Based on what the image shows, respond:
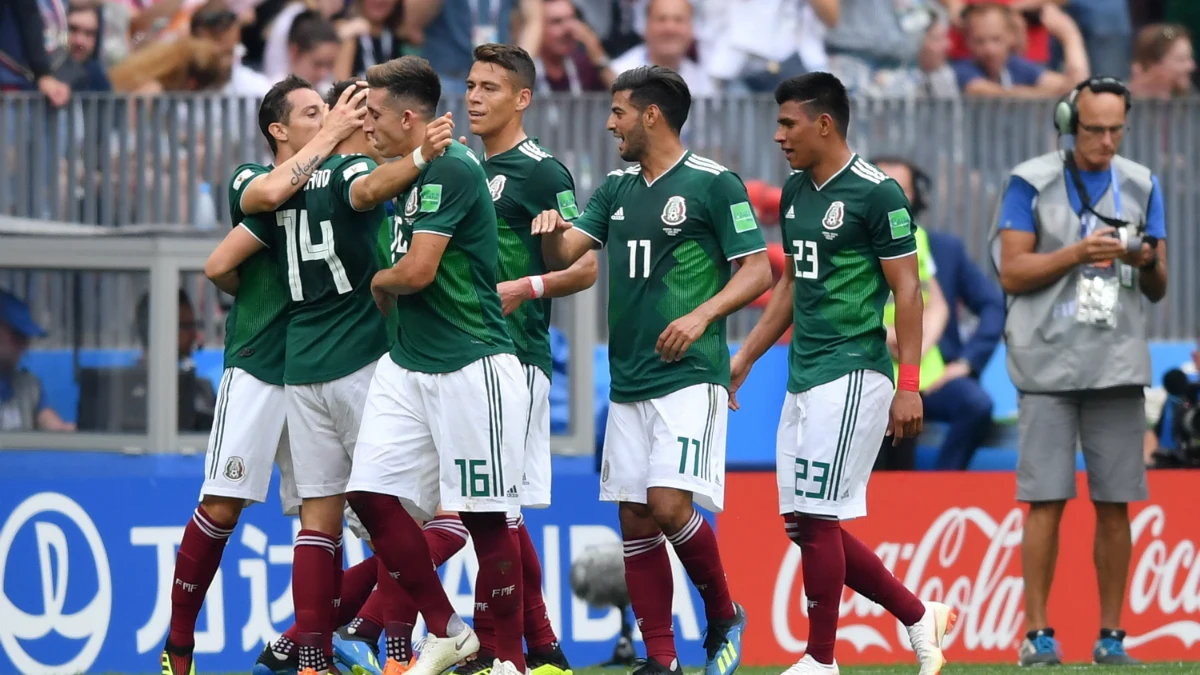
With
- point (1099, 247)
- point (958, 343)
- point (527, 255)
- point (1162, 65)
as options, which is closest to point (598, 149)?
point (958, 343)

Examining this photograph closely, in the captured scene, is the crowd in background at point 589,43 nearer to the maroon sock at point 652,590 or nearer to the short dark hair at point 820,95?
the short dark hair at point 820,95

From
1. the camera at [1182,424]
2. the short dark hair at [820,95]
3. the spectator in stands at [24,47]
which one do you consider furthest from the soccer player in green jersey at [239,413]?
the camera at [1182,424]

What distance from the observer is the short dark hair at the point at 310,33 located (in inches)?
517

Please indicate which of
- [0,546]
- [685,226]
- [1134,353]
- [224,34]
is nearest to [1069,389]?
[1134,353]

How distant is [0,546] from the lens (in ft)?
32.1

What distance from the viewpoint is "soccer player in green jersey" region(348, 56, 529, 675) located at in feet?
23.7

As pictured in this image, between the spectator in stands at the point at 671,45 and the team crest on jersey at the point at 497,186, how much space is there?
18.7 feet

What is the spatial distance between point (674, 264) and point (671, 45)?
622 centimetres

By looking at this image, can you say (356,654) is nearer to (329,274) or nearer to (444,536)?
(444,536)

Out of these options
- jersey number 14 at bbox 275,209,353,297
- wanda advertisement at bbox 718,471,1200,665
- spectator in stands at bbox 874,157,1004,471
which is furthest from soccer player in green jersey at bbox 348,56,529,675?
spectator in stands at bbox 874,157,1004,471

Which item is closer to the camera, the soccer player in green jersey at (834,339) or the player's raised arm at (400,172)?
Answer: the player's raised arm at (400,172)

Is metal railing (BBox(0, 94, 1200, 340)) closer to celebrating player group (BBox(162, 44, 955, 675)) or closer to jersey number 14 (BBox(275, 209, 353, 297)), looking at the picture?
celebrating player group (BBox(162, 44, 955, 675))

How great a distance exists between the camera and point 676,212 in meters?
7.66

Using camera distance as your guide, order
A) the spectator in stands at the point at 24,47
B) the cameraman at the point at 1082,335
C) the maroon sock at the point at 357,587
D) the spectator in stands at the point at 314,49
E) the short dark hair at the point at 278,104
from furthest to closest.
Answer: the spectator in stands at the point at 314,49, the spectator in stands at the point at 24,47, the cameraman at the point at 1082,335, the maroon sock at the point at 357,587, the short dark hair at the point at 278,104
